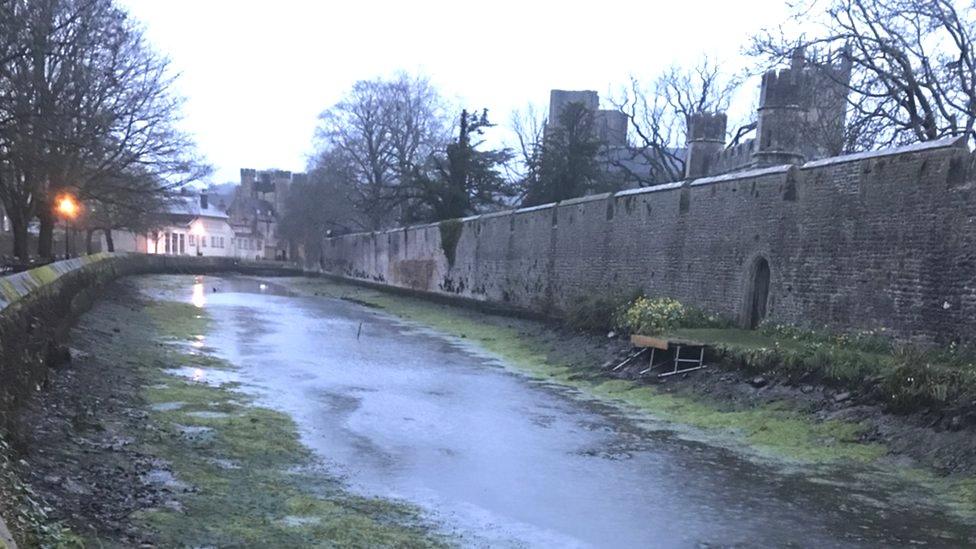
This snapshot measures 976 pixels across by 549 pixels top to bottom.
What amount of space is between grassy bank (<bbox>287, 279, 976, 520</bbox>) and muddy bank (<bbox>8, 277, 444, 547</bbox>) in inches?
178

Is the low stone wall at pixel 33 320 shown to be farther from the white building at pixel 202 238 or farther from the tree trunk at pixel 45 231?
the white building at pixel 202 238

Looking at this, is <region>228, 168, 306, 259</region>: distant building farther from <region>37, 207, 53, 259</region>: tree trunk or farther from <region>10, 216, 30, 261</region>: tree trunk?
<region>10, 216, 30, 261</region>: tree trunk

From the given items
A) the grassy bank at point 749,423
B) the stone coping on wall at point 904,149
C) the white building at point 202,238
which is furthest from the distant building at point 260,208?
the stone coping on wall at point 904,149

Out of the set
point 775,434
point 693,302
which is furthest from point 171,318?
point 775,434

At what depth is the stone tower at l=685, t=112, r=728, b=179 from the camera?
2450 cm


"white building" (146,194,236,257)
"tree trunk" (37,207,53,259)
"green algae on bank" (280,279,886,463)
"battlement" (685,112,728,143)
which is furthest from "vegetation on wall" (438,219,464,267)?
"white building" (146,194,236,257)

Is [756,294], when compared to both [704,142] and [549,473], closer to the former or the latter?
[549,473]

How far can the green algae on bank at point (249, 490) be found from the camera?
5086 mm

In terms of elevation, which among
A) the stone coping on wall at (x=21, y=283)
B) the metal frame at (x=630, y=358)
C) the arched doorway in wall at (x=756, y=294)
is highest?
the arched doorway in wall at (x=756, y=294)

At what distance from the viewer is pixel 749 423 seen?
30.9 ft

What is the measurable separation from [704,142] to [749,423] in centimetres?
1699

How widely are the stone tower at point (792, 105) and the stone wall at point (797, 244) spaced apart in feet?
8.37

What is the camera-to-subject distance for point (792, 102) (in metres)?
17.1

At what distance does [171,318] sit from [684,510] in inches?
645
